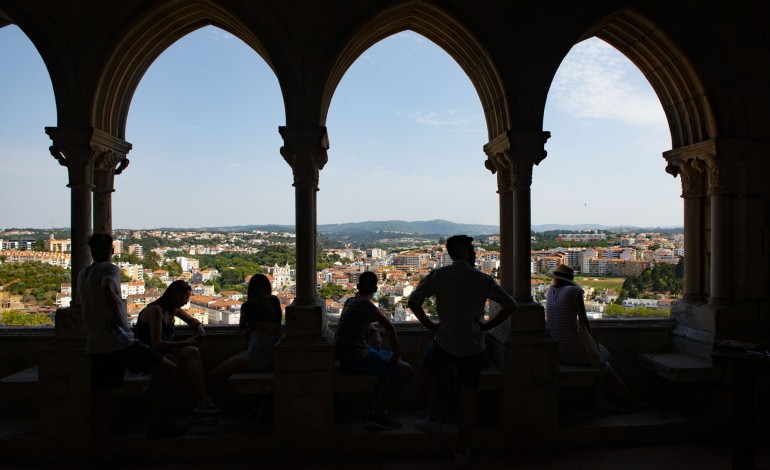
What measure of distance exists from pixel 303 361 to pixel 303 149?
4.80 feet

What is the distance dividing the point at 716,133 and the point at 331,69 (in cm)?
296

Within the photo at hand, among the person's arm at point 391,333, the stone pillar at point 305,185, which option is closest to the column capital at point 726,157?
the person's arm at point 391,333

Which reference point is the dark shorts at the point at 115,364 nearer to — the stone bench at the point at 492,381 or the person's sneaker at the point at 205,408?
the person's sneaker at the point at 205,408

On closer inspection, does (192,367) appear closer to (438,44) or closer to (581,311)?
(581,311)

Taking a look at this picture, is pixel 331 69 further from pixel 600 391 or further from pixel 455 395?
pixel 600 391

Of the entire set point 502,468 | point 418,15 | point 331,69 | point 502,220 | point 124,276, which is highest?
point 418,15

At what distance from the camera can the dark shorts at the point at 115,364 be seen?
10.6 ft

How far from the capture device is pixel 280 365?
143 inches

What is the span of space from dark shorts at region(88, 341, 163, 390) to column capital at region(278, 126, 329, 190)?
1.49 metres

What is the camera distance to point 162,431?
353 centimetres

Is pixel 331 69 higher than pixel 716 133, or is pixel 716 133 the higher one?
pixel 331 69

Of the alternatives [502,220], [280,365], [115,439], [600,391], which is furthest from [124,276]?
[600,391]

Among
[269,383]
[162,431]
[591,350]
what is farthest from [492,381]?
[162,431]

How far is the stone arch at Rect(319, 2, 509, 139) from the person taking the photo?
388 cm
